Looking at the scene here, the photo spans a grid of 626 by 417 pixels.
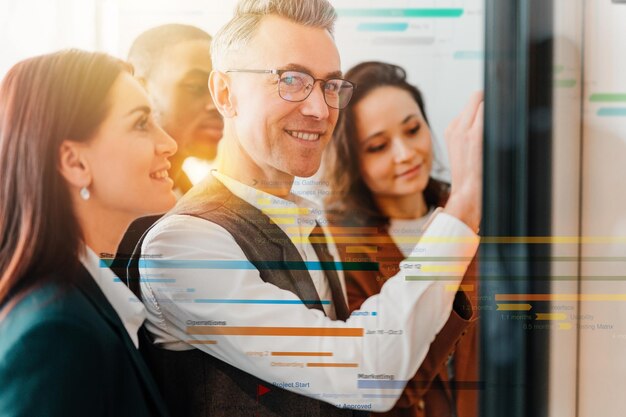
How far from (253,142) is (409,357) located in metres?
0.71

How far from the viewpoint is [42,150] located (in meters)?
1.70

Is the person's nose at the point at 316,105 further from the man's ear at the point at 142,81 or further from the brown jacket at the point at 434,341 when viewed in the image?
the man's ear at the point at 142,81

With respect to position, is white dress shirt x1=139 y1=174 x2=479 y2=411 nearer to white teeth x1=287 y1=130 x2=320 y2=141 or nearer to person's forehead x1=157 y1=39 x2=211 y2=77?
white teeth x1=287 y1=130 x2=320 y2=141

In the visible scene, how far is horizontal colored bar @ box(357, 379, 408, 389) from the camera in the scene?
1694 millimetres

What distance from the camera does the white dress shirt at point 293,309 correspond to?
5.47ft

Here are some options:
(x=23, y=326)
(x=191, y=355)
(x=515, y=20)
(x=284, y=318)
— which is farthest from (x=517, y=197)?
(x=23, y=326)

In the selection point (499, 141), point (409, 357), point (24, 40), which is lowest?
point (409, 357)

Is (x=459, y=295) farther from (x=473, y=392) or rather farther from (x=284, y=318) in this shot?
(x=284, y=318)

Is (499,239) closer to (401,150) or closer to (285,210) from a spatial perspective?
(401,150)

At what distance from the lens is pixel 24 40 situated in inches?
67.0

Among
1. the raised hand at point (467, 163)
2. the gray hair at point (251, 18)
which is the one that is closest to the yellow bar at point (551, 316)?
the raised hand at point (467, 163)

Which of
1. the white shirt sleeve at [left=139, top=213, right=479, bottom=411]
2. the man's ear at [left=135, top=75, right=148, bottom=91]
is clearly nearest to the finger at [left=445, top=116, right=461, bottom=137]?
the white shirt sleeve at [left=139, top=213, right=479, bottom=411]

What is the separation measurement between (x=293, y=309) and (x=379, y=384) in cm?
31

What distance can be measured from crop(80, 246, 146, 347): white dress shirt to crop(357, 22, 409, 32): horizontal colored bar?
3.06 feet
